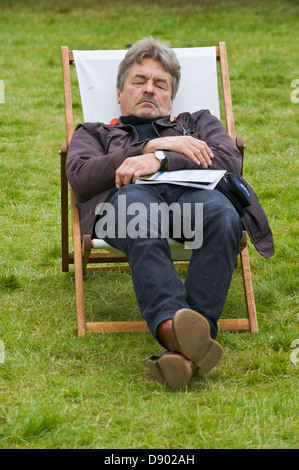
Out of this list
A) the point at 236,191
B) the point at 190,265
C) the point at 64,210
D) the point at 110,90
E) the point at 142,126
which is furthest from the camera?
the point at 110,90

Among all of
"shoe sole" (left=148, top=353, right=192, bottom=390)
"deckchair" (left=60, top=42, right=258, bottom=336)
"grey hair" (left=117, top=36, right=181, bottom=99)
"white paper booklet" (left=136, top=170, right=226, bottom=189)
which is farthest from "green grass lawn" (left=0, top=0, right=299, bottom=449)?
"grey hair" (left=117, top=36, right=181, bottom=99)

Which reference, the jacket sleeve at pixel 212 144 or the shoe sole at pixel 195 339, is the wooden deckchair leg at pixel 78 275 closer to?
the jacket sleeve at pixel 212 144

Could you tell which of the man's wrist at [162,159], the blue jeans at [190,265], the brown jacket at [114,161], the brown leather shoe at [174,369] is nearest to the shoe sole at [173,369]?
the brown leather shoe at [174,369]

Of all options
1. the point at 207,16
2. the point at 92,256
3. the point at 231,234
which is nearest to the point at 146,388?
the point at 231,234

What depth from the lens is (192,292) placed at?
2971 millimetres

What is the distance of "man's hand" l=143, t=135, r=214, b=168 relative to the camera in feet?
11.4

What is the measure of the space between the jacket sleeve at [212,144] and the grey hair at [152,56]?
0.26 m

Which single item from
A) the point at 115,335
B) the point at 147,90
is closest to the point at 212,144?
the point at 147,90

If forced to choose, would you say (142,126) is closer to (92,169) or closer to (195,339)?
(92,169)

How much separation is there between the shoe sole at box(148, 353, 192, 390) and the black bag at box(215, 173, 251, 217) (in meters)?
0.90

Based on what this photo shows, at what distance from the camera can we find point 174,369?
275cm

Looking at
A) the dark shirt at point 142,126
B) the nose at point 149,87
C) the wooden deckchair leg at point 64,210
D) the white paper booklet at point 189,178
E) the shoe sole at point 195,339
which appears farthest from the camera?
the nose at point 149,87

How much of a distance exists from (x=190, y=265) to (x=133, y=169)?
0.57 metres

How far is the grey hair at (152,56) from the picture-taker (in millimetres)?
3955
